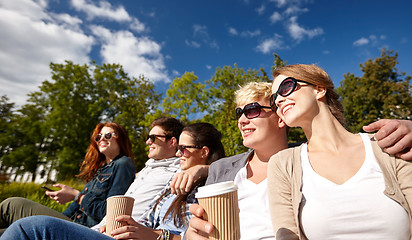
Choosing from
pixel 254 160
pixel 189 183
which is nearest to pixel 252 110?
pixel 254 160

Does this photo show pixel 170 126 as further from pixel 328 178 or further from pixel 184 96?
pixel 184 96

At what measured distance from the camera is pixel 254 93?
294 centimetres

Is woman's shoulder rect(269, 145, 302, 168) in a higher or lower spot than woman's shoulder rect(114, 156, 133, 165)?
lower

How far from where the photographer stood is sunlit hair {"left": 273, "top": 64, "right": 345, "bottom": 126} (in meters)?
2.15

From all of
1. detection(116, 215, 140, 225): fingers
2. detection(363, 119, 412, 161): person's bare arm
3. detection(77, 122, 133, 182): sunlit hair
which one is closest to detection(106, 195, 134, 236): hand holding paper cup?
detection(116, 215, 140, 225): fingers

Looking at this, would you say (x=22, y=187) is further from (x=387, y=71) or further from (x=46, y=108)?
(x=387, y=71)

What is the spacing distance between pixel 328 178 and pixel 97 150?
489cm

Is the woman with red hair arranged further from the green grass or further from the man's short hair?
the green grass

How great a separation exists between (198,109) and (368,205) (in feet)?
54.3

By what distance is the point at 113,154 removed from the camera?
5.19 meters

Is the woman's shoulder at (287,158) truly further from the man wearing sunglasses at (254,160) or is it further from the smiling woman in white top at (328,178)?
the man wearing sunglasses at (254,160)

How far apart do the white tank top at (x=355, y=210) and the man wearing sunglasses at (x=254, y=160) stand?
568mm

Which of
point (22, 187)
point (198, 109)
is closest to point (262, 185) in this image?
point (22, 187)

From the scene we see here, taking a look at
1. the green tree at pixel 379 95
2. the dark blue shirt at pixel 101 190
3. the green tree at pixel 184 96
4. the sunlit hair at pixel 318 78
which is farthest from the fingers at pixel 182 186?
the green tree at pixel 379 95
